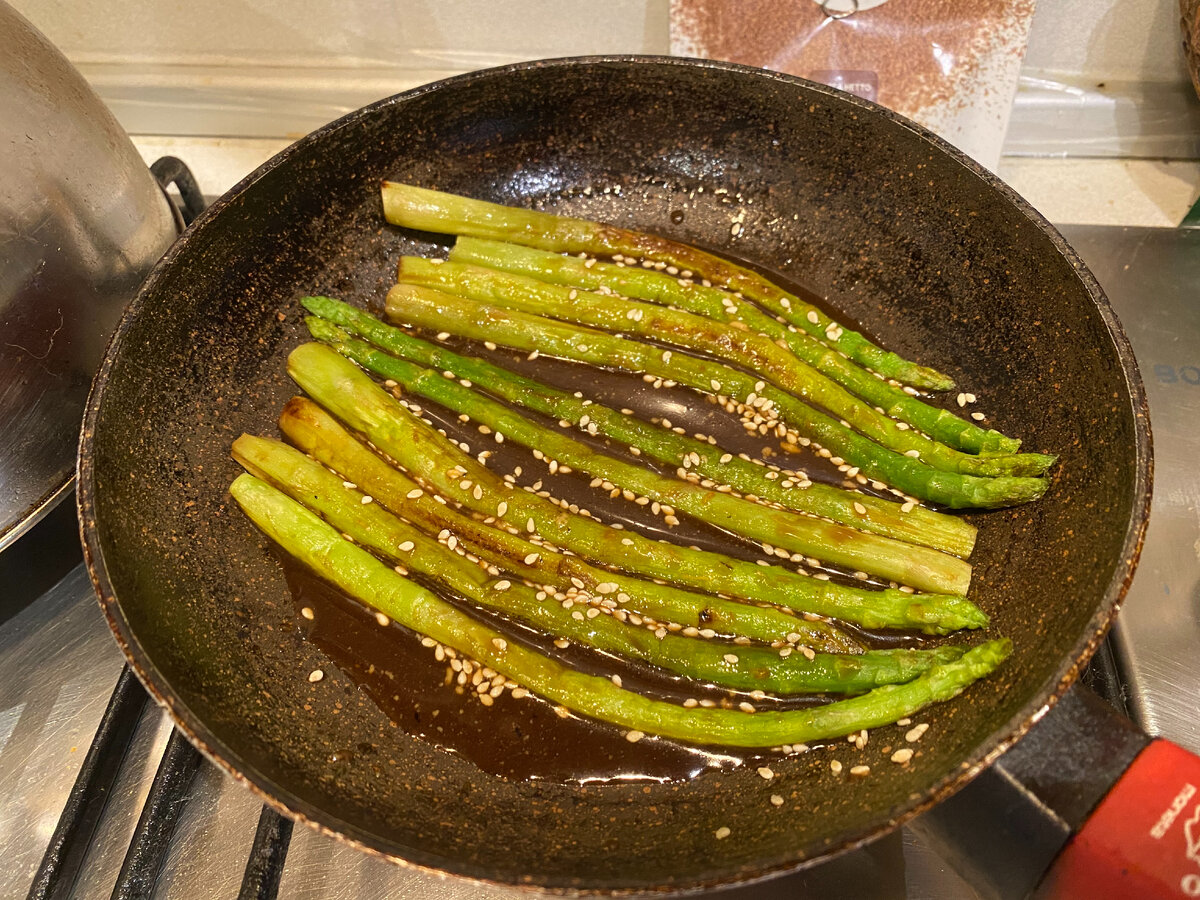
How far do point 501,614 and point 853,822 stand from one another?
1.18 metres

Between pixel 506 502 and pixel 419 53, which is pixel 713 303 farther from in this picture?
pixel 419 53

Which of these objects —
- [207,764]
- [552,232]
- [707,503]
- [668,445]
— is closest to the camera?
[207,764]

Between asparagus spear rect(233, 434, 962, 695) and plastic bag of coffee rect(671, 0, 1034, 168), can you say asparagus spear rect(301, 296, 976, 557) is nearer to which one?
asparagus spear rect(233, 434, 962, 695)

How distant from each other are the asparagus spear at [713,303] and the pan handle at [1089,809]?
1047mm

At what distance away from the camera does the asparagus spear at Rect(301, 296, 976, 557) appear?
2605 millimetres

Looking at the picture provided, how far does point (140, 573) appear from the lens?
243 cm

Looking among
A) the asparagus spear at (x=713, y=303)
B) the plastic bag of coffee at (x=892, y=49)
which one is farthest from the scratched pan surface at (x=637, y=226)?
the plastic bag of coffee at (x=892, y=49)

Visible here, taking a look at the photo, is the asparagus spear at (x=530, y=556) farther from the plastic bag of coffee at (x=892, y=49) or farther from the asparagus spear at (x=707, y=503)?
the plastic bag of coffee at (x=892, y=49)

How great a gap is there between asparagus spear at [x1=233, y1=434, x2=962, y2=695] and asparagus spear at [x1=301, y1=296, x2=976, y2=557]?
1.38 feet

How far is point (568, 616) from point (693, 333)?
3.96 ft

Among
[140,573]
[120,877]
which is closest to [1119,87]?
[140,573]

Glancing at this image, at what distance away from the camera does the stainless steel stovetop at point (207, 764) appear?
2354 mm

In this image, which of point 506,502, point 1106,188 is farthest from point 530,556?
point 1106,188

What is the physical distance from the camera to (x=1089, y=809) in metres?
1.83
